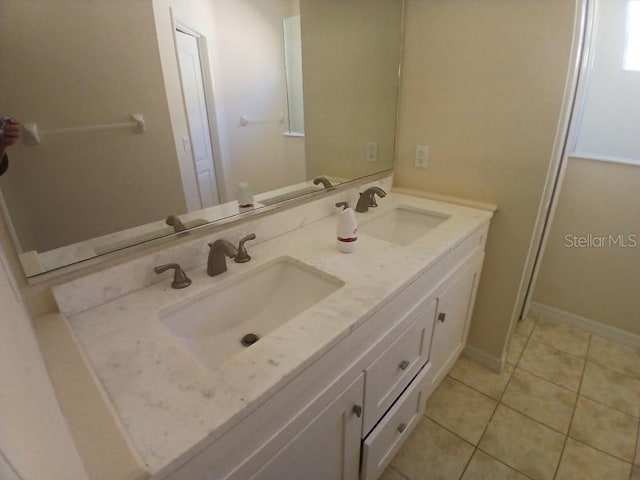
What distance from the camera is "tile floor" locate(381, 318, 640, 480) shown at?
4.39ft

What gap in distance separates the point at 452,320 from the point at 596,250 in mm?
1064

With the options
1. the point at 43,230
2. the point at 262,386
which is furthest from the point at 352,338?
the point at 43,230

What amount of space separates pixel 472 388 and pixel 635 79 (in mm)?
1780

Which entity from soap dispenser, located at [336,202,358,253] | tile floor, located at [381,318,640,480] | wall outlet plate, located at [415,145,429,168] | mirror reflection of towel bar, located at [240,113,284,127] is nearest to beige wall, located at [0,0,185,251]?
mirror reflection of towel bar, located at [240,113,284,127]

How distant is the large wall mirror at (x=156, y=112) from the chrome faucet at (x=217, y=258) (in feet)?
0.42

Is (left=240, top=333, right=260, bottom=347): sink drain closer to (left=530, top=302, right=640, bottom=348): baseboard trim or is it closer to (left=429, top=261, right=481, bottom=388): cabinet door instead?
(left=429, top=261, right=481, bottom=388): cabinet door

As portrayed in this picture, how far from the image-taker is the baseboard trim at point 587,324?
1944 mm

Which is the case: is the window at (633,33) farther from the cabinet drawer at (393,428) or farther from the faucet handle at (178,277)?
the faucet handle at (178,277)

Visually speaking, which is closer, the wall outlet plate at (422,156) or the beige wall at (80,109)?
the beige wall at (80,109)

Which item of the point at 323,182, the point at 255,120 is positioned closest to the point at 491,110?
the point at 323,182

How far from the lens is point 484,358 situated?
6.02ft

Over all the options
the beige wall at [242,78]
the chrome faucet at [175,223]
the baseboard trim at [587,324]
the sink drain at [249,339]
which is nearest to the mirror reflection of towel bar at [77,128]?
the beige wall at [242,78]

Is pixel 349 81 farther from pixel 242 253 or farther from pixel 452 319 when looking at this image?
pixel 452 319

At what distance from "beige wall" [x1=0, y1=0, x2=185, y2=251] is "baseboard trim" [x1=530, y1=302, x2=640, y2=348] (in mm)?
2361
